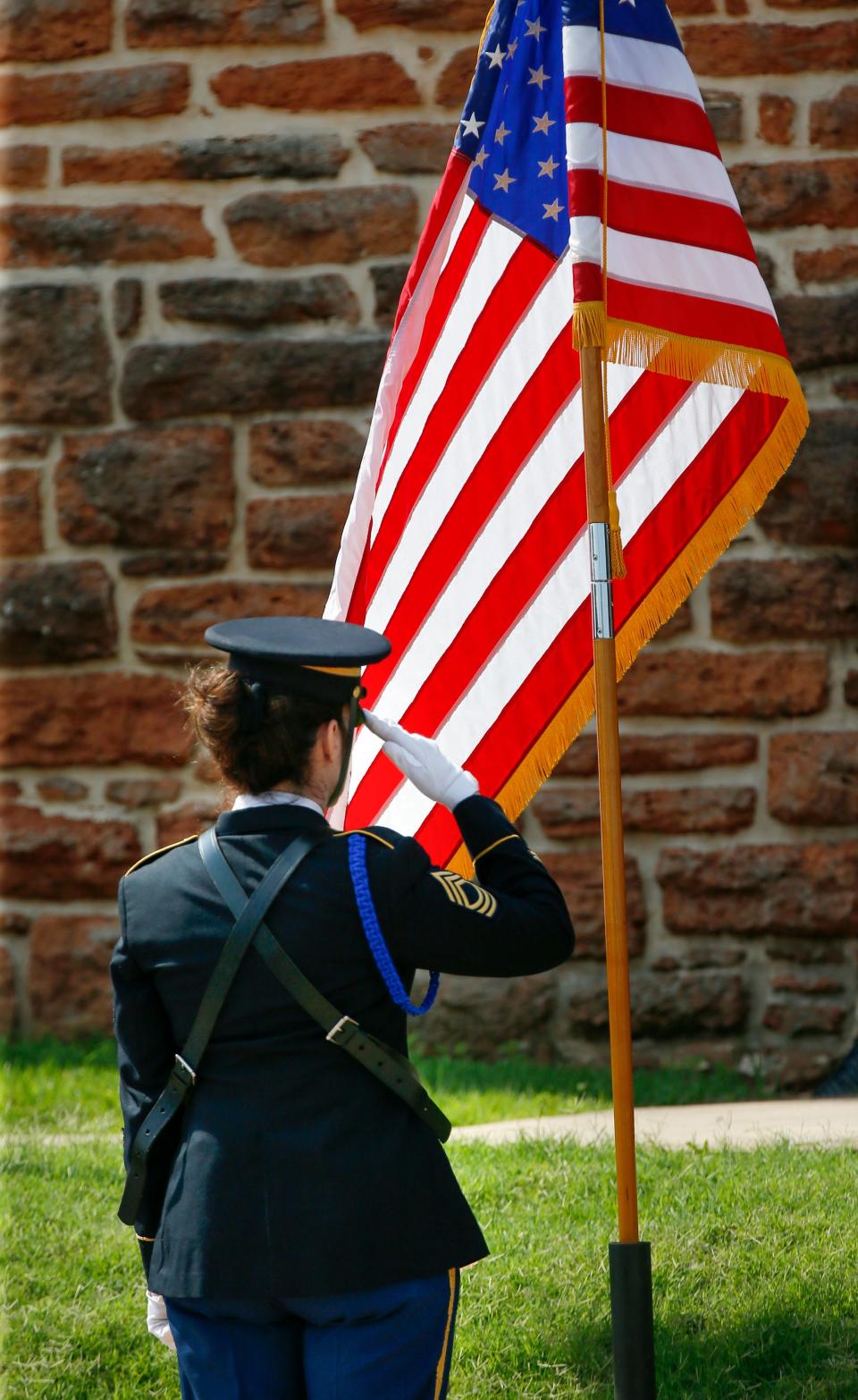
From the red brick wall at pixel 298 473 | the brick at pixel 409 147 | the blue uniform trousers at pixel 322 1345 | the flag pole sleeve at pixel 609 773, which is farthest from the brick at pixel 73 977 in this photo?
the blue uniform trousers at pixel 322 1345

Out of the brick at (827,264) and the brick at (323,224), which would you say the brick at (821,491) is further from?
the brick at (323,224)

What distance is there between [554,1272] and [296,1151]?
1.39 meters

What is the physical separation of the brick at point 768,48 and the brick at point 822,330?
83cm

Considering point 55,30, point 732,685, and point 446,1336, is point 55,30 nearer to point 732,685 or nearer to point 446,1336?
point 732,685

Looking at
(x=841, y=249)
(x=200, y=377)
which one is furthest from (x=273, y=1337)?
(x=841, y=249)

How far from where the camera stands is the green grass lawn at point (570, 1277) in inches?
110

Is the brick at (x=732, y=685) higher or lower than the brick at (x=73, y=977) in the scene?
higher

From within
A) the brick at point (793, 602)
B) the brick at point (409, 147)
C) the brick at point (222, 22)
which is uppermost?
the brick at point (222, 22)

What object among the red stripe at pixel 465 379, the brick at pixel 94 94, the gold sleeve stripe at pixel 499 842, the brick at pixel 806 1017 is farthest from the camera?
the brick at pixel 94 94

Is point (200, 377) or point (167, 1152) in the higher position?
point (200, 377)

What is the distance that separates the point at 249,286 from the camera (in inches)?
211

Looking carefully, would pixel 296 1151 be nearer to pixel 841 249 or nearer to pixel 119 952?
pixel 119 952

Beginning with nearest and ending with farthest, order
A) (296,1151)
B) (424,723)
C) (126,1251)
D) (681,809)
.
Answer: (296,1151) < (424,723) < (126,1251) < (681,809)

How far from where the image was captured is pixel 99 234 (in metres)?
5.44
